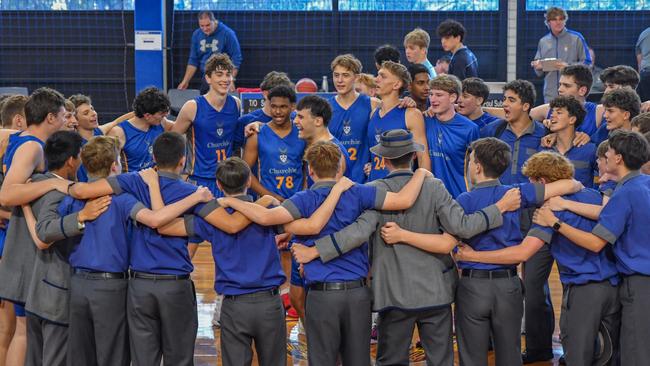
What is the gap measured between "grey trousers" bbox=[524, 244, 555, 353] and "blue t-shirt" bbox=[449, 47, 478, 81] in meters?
3.74

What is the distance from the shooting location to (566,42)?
1301 centimetres

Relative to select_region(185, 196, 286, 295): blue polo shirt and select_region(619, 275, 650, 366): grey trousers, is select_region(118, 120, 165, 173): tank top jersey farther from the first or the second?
select_region(619, 275, 650, 366): grey trousers

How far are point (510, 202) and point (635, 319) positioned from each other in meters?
1.10

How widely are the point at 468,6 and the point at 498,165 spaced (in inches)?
418

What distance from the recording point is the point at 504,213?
5.77 meters

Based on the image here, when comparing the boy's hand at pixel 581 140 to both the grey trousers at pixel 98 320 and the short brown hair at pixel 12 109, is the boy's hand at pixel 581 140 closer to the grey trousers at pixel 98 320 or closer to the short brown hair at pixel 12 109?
the grey trousers at pixel 98 320

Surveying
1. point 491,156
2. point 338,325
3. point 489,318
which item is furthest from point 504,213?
point 338,325

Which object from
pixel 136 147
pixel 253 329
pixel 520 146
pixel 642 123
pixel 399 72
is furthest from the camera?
pixel 136 147

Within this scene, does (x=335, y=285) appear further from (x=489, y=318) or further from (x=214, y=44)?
(x=214, y=44)

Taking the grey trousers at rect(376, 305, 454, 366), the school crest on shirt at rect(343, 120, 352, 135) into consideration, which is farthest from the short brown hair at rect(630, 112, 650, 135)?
the school crest on shirt at rect(343, 120, 352, 135)

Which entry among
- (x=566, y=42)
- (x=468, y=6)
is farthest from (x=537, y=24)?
(x=566, y=42)

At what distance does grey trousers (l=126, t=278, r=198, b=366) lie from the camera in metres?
5.69

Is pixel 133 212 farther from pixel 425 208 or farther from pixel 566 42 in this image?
pixel 566 42

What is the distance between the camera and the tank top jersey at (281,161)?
25.4 feet
